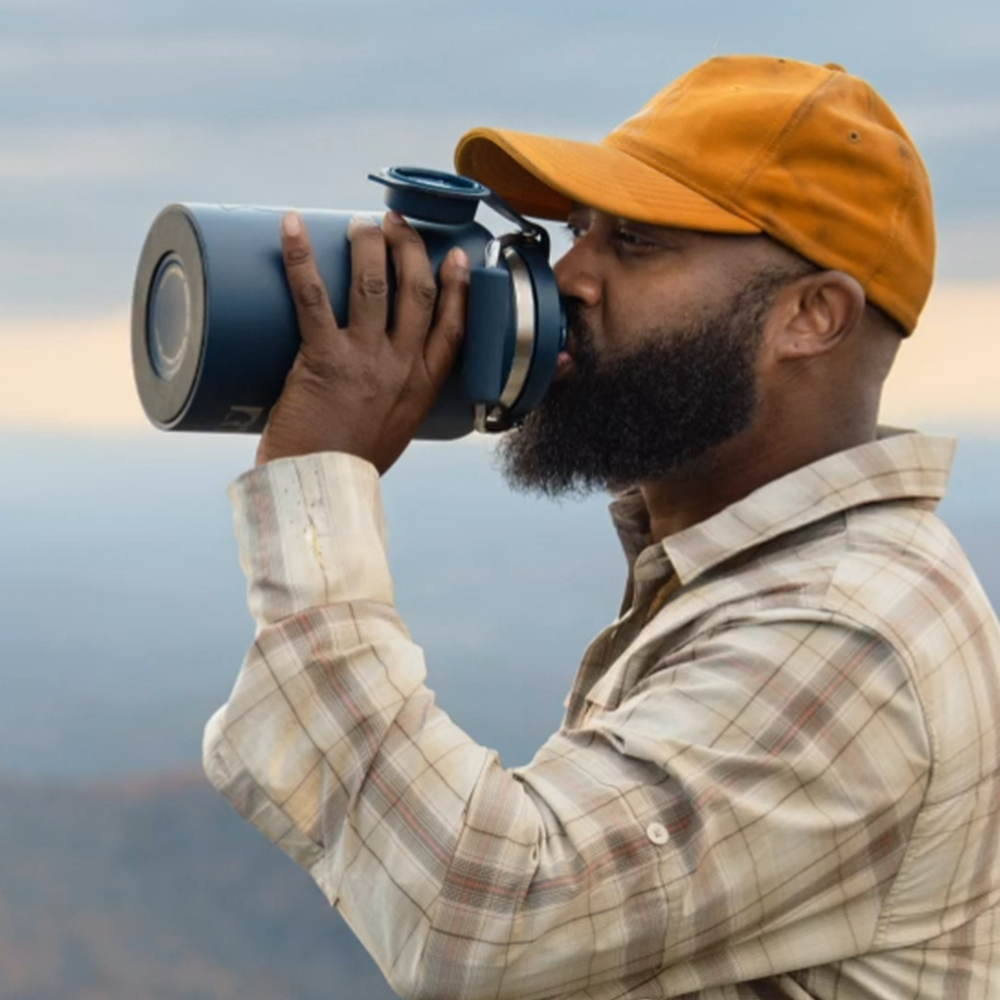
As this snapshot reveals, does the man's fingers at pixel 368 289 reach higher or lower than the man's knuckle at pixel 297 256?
lower

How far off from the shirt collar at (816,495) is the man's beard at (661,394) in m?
0.14

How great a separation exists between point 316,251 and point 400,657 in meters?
0.54

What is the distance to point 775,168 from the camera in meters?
2.71

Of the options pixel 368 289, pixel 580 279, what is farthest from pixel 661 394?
pixel 368 289

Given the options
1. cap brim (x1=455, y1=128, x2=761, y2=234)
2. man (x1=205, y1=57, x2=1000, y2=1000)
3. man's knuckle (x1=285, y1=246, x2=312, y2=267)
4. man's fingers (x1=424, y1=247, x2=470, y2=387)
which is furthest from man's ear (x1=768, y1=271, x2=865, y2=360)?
man's knuckle (x1=285, y1=246, x2=312, y2=267)

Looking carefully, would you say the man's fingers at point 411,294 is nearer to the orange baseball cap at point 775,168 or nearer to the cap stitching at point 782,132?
the orange baseball cap at point 775,168

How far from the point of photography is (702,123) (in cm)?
276

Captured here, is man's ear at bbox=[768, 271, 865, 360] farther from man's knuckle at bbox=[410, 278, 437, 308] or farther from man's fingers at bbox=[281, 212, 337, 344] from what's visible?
man's fingers at bbox=[281, 212, 337, 344]

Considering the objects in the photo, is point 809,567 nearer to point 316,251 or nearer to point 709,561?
point 709,561

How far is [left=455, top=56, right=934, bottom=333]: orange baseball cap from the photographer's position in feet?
8.84

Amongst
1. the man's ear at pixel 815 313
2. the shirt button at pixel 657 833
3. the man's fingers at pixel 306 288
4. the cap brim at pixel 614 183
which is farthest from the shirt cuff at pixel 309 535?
the man's ear at pixel 815 313

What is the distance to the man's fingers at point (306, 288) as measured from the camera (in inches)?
95.2

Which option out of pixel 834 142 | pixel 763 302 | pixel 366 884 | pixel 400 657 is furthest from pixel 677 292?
pixel 366 884

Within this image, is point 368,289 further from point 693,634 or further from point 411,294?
point 693,634
